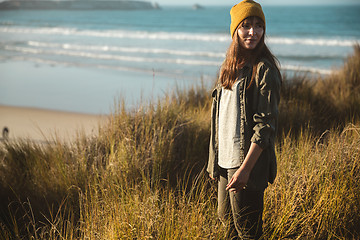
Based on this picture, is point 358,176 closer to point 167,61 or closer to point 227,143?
point 227,143

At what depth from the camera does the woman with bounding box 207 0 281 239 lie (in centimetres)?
212

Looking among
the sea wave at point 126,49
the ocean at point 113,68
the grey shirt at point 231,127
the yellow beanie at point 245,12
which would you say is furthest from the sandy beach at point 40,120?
the sea wave at point 126,49

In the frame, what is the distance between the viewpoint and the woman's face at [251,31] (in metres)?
2.23

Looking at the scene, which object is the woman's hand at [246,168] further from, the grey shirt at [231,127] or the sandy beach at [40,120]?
the sandy beach at [40,120]

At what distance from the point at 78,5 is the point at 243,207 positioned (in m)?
65.9

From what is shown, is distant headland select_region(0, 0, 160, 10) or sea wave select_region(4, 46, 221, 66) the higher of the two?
distant headland select_region(0, 0, 160, 10)

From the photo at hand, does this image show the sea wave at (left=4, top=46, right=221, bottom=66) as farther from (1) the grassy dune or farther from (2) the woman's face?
(2) the woman's face

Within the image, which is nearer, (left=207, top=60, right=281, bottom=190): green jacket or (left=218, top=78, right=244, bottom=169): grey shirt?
(left=207, top=60, right=281, bottom=190): green jacket

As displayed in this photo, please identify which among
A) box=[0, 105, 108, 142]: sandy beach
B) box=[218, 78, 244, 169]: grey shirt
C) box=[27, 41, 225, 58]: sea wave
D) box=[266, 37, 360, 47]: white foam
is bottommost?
box=[0, 105, 108, 142]: sandy beach

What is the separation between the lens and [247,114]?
2227 millimetres

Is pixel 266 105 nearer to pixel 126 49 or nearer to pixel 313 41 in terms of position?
pixel 126 49

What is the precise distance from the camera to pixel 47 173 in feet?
12.5

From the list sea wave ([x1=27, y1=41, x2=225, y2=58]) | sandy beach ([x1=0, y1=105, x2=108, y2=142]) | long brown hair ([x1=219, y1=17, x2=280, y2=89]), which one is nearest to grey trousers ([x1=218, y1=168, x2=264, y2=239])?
long brown hair ([x1=219, y1=17, x2=280, y2=89])

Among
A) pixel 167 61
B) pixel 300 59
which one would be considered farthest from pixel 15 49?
pixel 300 59
